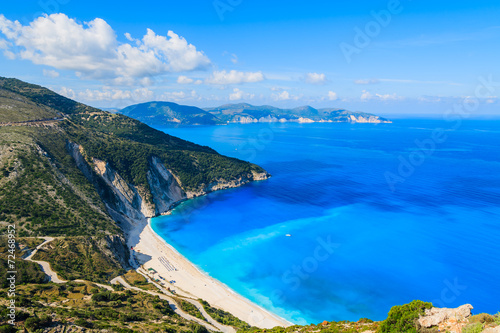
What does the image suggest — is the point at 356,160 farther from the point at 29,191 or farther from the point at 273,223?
the point at 29,191

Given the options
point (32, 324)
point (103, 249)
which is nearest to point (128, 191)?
point (103, 249)

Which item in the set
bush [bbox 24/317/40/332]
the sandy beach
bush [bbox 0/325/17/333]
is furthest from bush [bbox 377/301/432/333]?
bush [bbox 0/325/17/333]

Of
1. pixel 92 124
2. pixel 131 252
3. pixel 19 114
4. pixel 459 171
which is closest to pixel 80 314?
pixel 131 252

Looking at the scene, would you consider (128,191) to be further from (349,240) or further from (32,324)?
(349,240)

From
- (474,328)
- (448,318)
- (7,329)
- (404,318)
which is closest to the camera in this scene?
(474,328)

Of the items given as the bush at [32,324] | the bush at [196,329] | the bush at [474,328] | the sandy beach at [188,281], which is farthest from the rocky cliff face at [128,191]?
the bush at [474,328]
